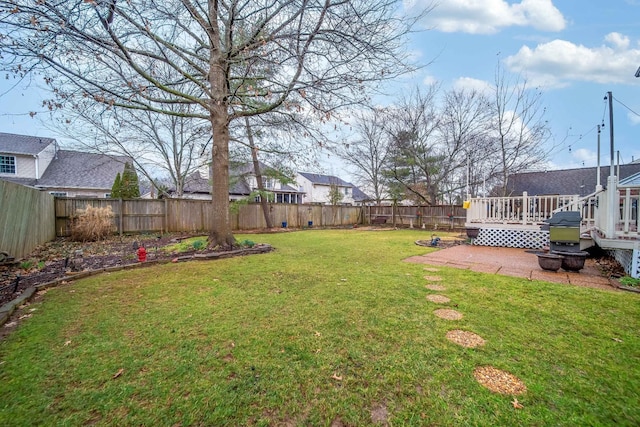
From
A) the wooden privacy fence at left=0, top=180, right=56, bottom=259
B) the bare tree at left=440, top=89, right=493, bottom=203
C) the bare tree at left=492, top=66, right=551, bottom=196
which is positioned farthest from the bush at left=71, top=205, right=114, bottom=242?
the bare tree at left=492, top=66, right=551, bottom=196

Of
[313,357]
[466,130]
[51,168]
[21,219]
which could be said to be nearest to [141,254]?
[21,219]

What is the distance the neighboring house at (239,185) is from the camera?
43.3 ft

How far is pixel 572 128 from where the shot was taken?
39.5 ft

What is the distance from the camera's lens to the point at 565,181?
2053 cm

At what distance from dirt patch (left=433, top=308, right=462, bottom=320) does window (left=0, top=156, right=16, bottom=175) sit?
2326cm

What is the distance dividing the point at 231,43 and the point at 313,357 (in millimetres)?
5613

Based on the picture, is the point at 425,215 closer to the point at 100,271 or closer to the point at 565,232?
the point at 565,232

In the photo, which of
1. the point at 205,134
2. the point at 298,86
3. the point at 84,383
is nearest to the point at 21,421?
the point at 84,383

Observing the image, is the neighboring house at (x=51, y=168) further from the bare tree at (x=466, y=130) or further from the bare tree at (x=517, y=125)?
the bare tree at (x=517, y=125)

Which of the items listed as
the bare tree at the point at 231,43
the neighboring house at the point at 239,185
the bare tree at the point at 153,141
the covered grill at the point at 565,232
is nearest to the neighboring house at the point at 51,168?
the bare tree at the point at 153,141

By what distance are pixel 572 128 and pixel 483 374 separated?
1548 cm

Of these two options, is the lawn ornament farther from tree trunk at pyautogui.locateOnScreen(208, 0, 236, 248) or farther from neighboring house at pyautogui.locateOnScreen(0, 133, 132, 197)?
neighboring house at pyautogui.locateOnScreen(0, 133, 132, 197)

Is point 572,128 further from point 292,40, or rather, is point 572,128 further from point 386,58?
point 292,40

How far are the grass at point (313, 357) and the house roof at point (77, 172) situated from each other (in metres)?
17.5
